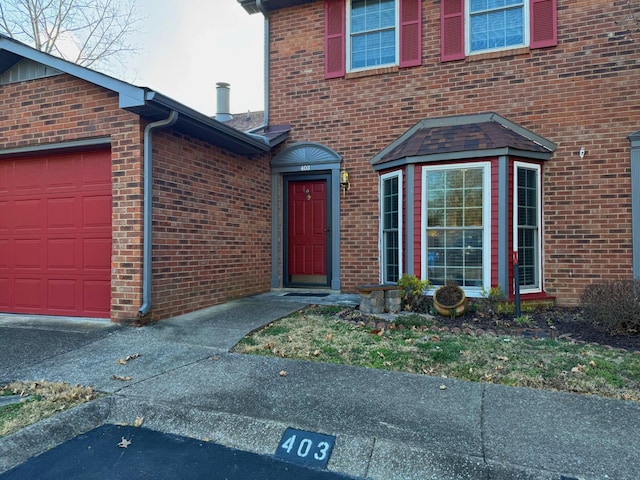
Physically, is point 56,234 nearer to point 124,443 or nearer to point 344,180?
point 124,443

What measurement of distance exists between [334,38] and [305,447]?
772 cm

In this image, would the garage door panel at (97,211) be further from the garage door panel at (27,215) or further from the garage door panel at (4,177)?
the garage door panel at (4,177)

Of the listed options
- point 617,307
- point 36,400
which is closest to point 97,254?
point 36,400

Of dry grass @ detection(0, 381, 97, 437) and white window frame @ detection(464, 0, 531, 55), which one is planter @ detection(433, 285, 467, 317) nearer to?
white window frame @ detection(464, 0, 531, 55)

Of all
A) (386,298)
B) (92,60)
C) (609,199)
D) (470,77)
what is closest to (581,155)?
(609,199)

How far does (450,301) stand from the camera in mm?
6242

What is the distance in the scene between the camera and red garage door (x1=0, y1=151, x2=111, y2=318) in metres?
6.03

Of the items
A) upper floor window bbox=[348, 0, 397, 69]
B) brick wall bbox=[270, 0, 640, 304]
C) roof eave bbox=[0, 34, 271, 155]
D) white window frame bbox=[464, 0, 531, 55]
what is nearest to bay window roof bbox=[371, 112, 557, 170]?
brick wall bbox=[270, 0, 640, 304]

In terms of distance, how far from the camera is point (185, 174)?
21.0 ft

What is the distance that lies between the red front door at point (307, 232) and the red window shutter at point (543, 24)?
4434mm

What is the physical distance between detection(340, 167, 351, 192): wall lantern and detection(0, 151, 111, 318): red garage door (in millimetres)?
4024

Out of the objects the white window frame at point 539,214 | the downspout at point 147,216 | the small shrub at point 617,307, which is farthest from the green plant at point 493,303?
the downspout at point 147,216

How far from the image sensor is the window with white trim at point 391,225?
24.3 feet

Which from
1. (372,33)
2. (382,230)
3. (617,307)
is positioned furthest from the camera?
(372,33)
